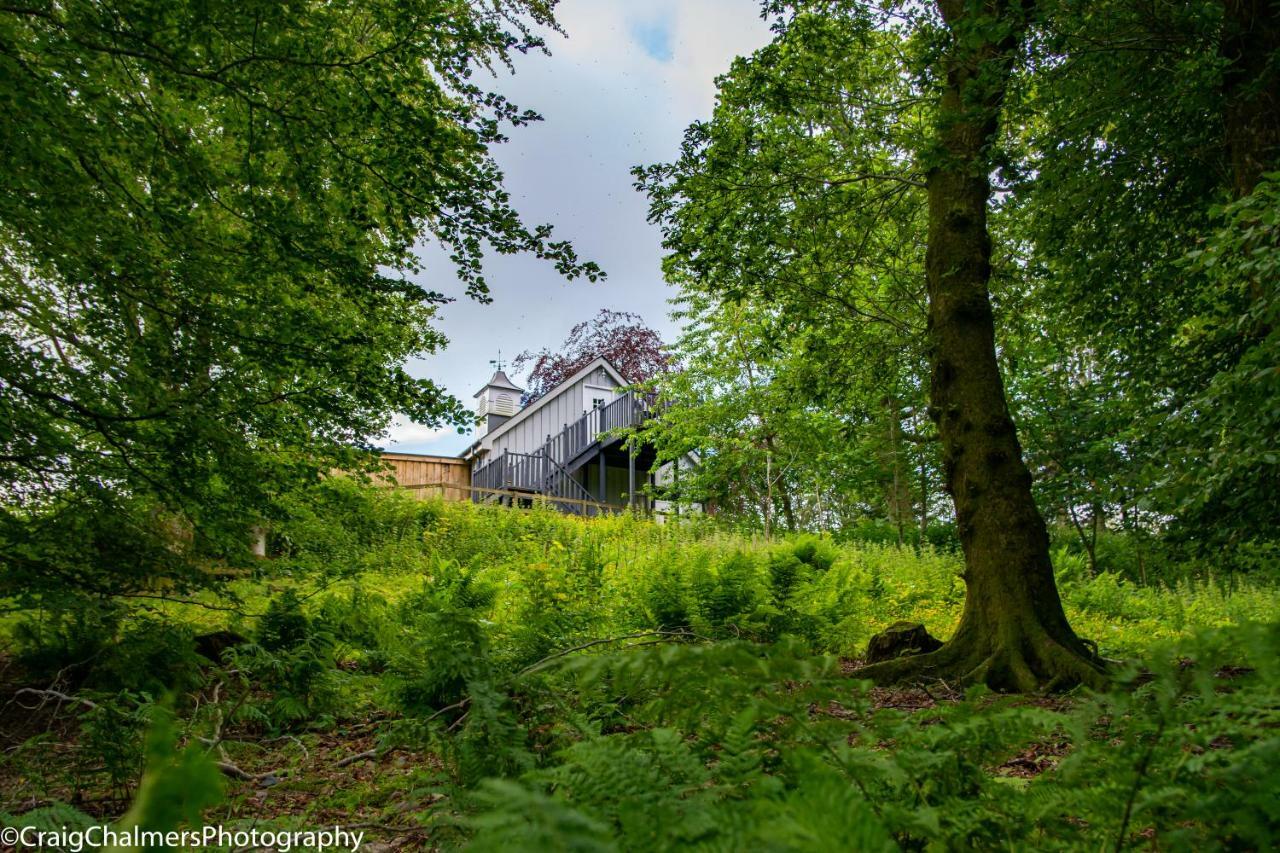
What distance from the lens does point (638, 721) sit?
2027mm

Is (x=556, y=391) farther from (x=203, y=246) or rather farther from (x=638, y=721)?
(x=638, y=721)

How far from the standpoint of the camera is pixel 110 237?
3.23m

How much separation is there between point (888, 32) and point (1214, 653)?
7.55 metres

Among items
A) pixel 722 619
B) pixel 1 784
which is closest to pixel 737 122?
pixel 722 619

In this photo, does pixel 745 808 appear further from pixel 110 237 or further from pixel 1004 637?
pixel 1004 637

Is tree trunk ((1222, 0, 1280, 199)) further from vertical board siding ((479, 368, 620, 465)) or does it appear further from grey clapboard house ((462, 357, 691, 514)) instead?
vertical board siding ((479, 368, 620, 465))

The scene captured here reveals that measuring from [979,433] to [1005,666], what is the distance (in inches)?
62.4

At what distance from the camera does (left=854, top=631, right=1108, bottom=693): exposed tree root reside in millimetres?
4105

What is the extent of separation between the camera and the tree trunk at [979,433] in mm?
4262

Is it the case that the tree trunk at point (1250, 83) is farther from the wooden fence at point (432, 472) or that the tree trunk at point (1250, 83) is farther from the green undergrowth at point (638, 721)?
the wooden fence at point (432, 472)

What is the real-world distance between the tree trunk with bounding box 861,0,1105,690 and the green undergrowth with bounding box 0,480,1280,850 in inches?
17.8

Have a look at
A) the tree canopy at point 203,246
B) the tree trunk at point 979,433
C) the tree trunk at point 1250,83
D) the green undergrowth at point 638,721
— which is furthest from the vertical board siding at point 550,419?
the tree trunk at point 1250,83

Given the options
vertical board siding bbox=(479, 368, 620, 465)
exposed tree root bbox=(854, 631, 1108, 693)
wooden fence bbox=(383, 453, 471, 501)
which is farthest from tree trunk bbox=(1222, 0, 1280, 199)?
vertical board siding bbox=(479, 368, 620, 465)

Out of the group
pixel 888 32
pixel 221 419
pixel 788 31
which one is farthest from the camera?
pixel 888 32
